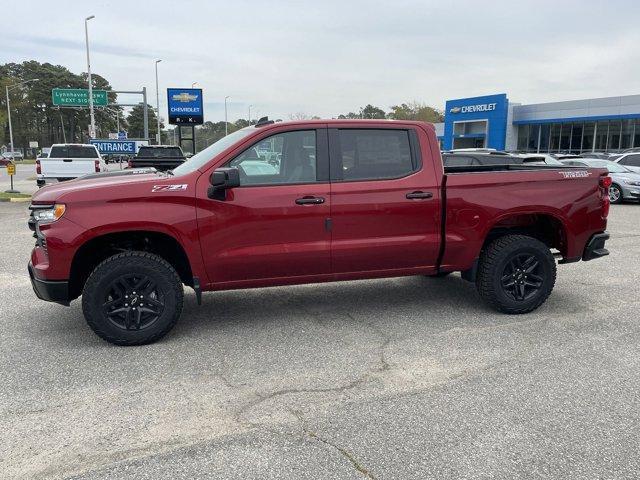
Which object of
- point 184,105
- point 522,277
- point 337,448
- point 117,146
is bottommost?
point 337,448

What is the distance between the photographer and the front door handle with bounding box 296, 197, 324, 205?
459cm

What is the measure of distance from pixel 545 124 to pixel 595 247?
41.8m

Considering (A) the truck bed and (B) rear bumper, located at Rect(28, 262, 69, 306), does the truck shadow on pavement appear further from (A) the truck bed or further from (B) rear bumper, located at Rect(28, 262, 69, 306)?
(B) rear bumper, located at Rect(28, 262, 69, 306)

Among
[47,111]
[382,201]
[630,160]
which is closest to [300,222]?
[382,201]

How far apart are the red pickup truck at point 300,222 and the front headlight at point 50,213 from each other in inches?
0.4

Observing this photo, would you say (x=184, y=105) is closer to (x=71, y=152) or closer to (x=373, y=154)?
(x=71, y=152)

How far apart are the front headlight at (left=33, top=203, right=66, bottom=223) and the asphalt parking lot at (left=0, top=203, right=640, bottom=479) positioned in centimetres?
108

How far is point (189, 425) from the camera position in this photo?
3211 mm

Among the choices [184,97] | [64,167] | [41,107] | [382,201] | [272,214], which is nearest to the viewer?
[272,214]

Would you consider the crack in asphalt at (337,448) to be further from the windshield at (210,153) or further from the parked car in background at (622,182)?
the parked car in background at (622,182)

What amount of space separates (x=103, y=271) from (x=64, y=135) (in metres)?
108

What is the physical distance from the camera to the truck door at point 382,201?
4742 mm

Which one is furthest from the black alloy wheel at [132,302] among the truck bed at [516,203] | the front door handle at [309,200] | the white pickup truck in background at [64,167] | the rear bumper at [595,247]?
the white pickup truck in background at [64,167]

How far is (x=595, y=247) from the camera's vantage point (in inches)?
216
